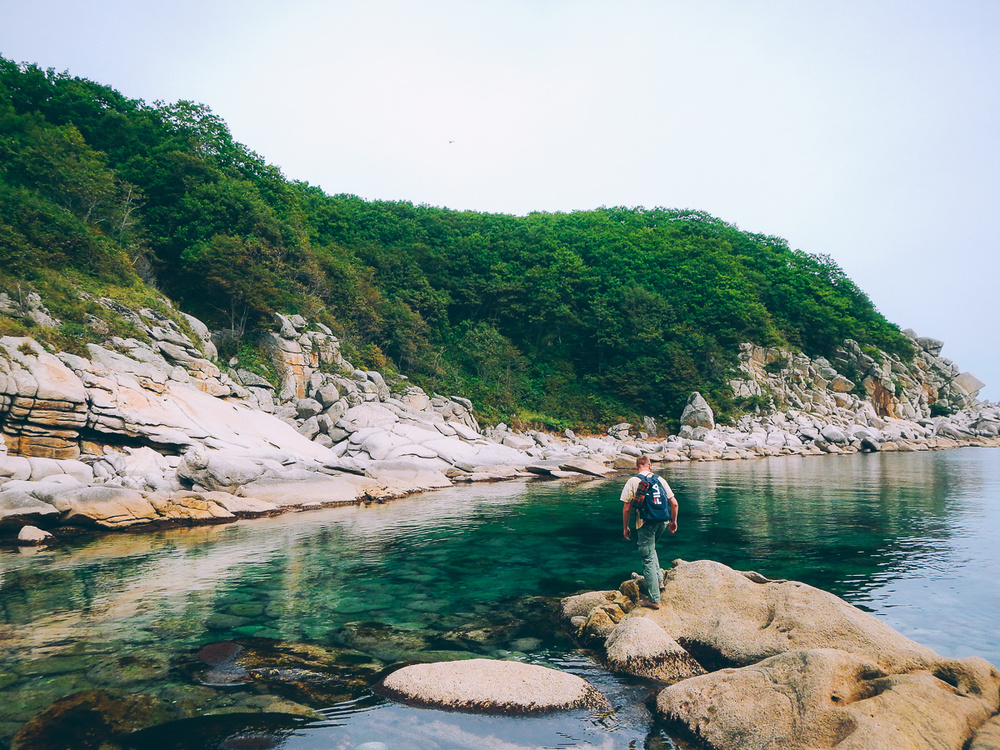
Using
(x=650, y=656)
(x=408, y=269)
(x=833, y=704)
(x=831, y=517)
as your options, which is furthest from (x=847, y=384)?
(x=833, y=704)

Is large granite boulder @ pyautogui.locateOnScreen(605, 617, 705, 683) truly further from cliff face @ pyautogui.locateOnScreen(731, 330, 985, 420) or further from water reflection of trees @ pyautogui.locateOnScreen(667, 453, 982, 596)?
cliff face @ pyautogui.locateOnScreen(731, 330, 985, 420)

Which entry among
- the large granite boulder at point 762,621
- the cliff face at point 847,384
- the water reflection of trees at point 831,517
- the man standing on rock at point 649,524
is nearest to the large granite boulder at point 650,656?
the large granite boulder at point 762,621

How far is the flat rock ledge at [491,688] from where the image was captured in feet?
18.4

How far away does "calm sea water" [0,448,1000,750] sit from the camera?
5.67 meters

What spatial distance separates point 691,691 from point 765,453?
40.9 m

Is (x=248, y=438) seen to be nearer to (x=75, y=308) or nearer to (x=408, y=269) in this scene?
(x=75, y=308)

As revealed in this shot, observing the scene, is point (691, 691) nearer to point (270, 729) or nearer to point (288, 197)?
point (270, 729)


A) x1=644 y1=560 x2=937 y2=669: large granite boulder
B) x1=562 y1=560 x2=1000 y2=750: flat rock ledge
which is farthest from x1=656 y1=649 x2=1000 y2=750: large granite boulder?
x1=644 y1=560 x2=937 y2=669: large granite boulder

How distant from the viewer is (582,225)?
6662 centimetres

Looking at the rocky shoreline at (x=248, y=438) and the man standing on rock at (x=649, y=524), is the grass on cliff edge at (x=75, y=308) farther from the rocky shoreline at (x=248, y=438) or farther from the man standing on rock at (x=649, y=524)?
the man standing on rock at (x=649, y=524)

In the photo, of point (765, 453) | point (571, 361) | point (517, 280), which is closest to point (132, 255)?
point (517, 280)

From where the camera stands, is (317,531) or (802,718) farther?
(317,531)

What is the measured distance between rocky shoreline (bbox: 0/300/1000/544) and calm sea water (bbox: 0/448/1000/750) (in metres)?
1.80

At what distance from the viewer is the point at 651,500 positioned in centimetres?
818
